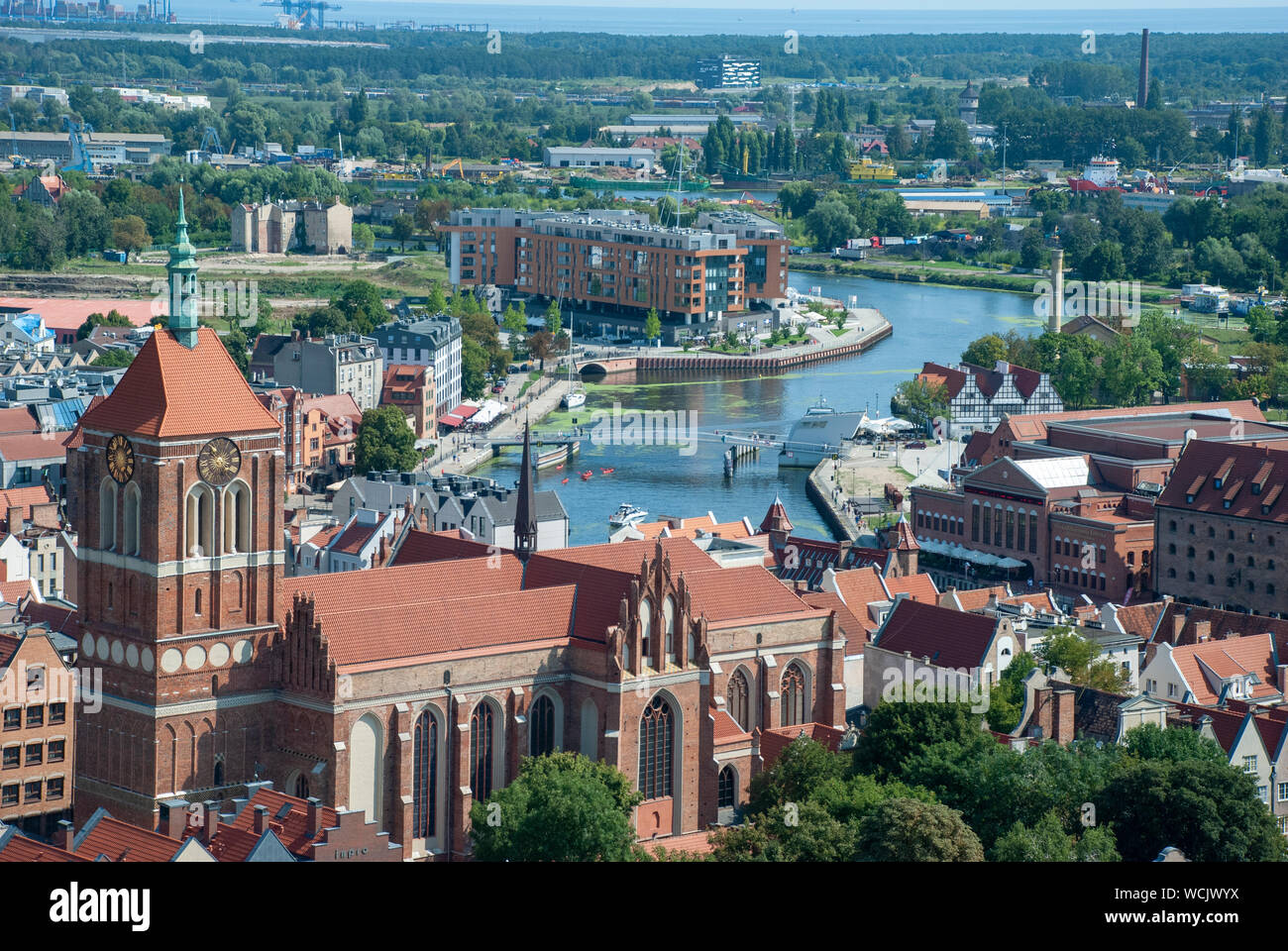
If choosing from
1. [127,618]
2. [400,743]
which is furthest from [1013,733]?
[127,618]

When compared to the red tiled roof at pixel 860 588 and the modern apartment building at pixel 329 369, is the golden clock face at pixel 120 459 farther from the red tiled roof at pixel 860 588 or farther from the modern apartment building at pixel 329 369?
the modern apartment building at pixel 329 369

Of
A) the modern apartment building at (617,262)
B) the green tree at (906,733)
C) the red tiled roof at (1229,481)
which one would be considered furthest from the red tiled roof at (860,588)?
the modern apartment building at (617,262)

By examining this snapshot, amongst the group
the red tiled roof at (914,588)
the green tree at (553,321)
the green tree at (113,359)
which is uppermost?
the red tiled roof at (914,588)

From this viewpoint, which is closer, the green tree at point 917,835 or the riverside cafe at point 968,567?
the green tree at point 917,835

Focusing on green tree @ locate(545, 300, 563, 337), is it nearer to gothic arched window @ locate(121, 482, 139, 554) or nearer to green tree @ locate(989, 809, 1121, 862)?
gothic arched window @ locate(121, 482, 139, 554)

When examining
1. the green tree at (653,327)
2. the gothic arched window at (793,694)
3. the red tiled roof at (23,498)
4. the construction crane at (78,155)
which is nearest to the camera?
the gothic arched window at (793,694)

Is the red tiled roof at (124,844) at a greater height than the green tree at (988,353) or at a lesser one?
greater
